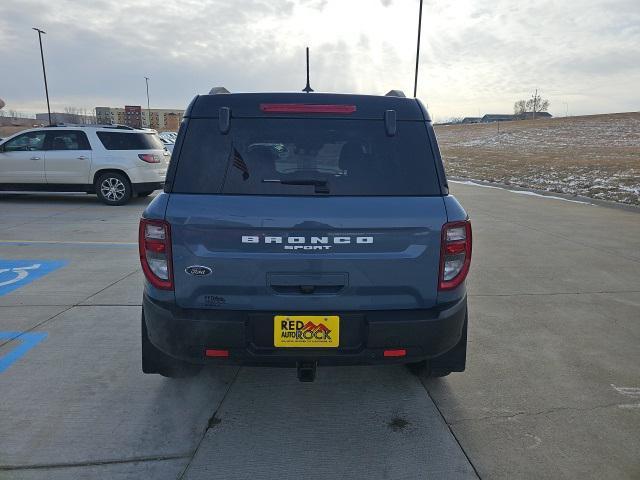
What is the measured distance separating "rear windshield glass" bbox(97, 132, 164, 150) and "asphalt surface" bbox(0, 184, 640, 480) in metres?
Result: 6.59

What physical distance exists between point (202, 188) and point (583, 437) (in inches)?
101

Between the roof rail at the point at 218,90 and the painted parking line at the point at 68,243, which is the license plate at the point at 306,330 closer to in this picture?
the roof rail at the point at 218,90

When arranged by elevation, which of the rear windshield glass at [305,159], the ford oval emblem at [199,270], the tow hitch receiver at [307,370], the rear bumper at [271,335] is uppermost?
the rear windshield glass at [305,159]

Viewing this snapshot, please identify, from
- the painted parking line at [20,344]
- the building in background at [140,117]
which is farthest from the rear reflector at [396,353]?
the building in background at [140,117]

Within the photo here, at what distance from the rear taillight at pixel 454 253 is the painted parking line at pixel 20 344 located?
124 inches

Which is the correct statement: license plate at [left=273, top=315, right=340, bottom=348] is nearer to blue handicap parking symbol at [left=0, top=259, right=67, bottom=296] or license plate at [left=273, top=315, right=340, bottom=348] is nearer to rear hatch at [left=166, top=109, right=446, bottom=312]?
rear hatch at [left=166, top=109, right=446, bottom=312]

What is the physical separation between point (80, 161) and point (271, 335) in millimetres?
10394

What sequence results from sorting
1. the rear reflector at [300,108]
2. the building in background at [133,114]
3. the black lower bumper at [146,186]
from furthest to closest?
the building in background at [133,114]
the black lower bumper at [146,186]
the rear reflector at [300,108]

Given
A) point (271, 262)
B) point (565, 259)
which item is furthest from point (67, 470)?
point (565, 259)

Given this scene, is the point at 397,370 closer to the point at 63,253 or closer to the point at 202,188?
the point at 202,188

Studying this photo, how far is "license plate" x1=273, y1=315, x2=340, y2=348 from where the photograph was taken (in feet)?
8.02

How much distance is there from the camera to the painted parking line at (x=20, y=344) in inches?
138

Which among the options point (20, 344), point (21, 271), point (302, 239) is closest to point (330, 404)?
point (302, 239)

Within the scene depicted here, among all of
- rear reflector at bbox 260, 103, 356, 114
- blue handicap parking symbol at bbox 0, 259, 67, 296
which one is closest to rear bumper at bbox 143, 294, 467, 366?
rear reflector at bbox 260, 103, 356, 114
